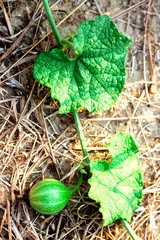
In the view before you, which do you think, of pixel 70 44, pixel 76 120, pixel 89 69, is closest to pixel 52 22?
pixel 70 44

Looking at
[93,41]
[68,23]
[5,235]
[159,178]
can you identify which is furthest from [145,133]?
[5,235]

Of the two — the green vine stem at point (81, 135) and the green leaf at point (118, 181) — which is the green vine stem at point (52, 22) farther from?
the green leaf at point (118, 181)

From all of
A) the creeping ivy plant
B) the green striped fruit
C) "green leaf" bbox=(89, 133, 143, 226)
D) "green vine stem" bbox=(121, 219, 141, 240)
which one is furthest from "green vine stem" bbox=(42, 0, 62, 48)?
"green vine stem" bbox=(121, 219, 141, 240)

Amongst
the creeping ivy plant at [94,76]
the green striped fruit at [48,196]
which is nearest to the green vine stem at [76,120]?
the creeping ivy plant at [94,76]

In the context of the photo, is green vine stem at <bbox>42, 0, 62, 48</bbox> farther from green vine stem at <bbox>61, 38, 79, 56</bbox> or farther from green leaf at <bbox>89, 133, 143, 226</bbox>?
green leaf at <bbox>89, 133, 143, 226</bbox>

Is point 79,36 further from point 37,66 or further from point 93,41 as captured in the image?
point 37,66

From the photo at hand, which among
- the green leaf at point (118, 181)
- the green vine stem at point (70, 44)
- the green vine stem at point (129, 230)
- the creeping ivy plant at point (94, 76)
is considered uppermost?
the green vine stem at point (70, 44)
